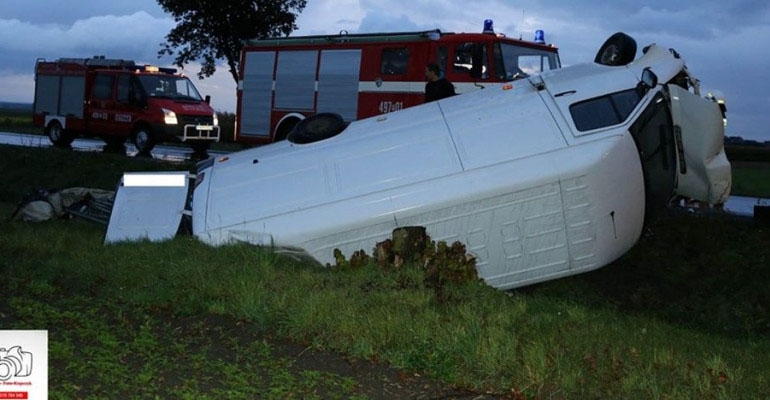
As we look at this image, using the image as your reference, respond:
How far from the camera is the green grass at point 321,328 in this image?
6.06m

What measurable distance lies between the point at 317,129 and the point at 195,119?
50.6 ft

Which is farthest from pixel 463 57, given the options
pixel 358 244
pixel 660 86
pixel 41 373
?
pixel 41 373

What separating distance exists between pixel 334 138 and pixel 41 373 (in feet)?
20.0

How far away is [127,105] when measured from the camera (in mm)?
26078

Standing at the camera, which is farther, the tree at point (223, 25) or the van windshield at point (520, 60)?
the tree at point (223, 25)

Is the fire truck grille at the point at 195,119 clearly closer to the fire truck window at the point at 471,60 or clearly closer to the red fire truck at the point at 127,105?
the red fire truck at the point at 127,105

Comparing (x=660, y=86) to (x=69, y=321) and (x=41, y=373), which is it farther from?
(x=41, y=373)

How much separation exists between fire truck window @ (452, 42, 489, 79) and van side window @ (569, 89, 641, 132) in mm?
8615

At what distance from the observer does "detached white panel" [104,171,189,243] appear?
10.6m

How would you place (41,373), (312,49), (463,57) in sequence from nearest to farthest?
(41,373) < (463,57) < (312,49)

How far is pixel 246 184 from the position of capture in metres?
10.1

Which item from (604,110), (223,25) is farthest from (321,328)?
(223,25)

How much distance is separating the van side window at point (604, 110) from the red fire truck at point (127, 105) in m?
16.6

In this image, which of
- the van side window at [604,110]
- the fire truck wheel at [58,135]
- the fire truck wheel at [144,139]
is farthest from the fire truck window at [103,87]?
the van side window at [604,110]
